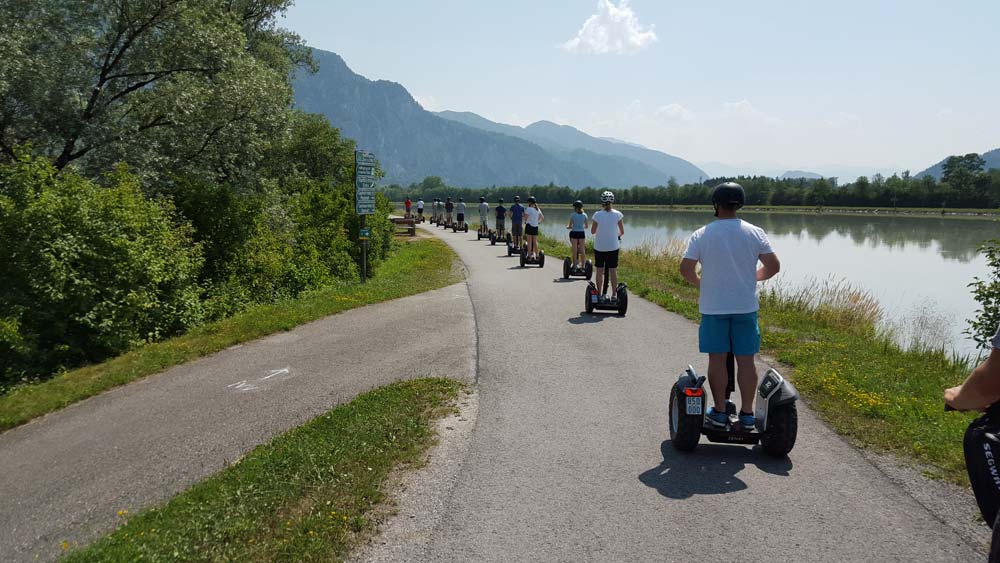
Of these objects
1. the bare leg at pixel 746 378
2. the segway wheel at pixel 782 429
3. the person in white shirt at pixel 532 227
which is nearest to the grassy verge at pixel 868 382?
the segway wheel at pixel 782 429

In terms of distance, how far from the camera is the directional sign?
15.2 m

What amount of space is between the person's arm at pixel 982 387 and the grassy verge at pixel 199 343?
8651mm

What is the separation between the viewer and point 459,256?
76.6 ft

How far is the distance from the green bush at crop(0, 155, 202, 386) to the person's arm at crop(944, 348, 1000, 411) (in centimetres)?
1036

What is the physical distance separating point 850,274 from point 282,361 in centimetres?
2819

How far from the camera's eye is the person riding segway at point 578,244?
1470 centimetres

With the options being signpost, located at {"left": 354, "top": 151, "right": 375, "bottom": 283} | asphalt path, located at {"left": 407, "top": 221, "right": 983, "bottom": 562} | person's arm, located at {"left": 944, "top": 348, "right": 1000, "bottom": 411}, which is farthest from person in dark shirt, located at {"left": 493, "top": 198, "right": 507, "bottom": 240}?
person's arm, located at {"left": 944, "top": 348, "right": 1000, "bottom": 411}

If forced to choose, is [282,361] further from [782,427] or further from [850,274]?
[850,274]

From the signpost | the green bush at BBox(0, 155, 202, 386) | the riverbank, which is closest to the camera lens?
the green bush at BBox(0, 155, 202, 386)

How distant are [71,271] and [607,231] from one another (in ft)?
28.6

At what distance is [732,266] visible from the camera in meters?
4.70

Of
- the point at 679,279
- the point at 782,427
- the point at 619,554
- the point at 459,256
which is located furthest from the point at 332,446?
the point at 459,256

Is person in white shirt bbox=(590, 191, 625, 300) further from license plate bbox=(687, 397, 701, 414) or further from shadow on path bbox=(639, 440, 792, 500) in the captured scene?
license plate bbox=(687, 397, 701, 414)

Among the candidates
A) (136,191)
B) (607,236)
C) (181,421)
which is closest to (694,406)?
(181,421)
